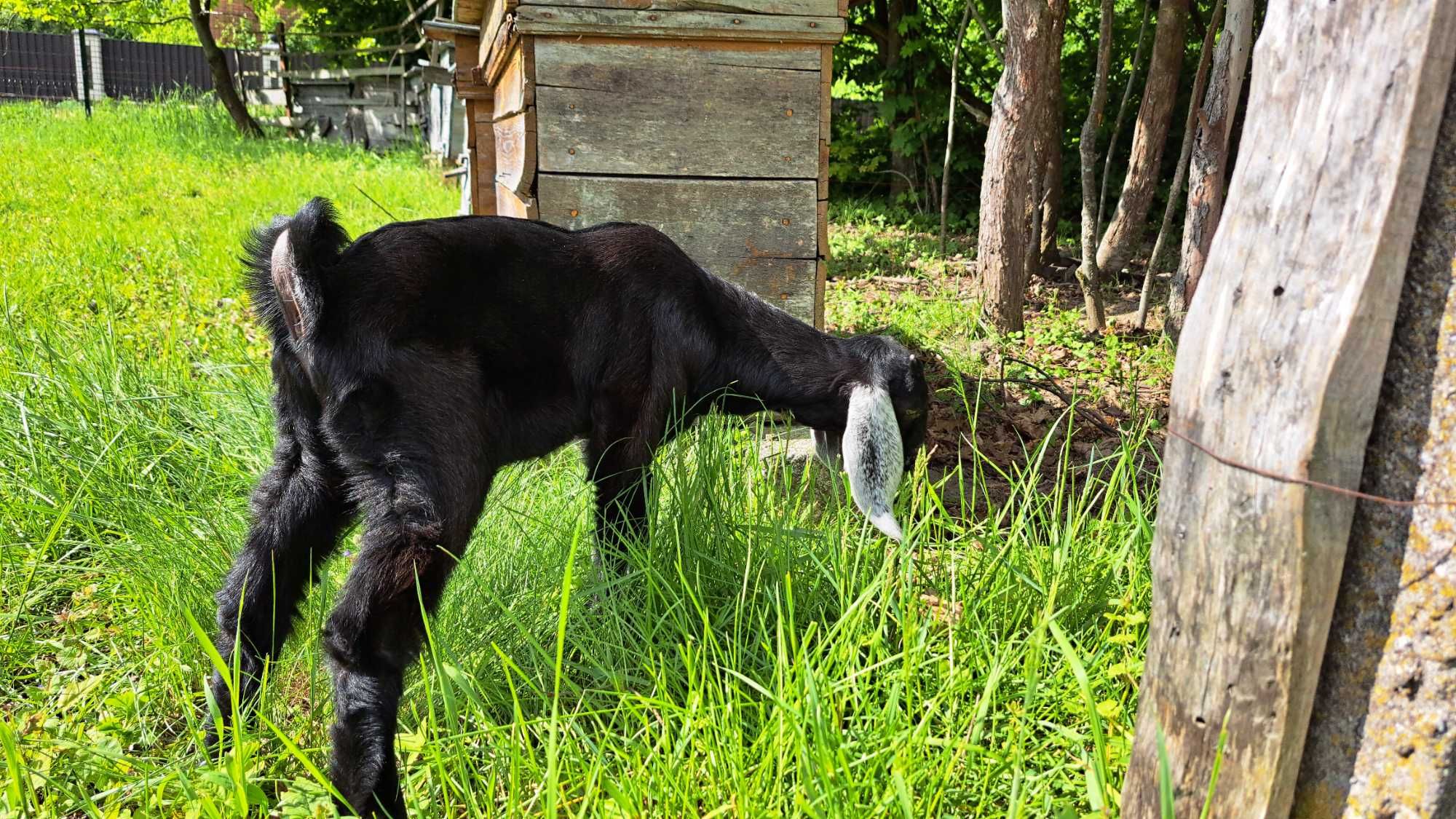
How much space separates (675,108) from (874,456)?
92.0 inches

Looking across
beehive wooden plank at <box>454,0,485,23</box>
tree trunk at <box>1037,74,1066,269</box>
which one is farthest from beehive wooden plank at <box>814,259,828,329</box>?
beehive wooden plank at <box>454,0,485,23</box>

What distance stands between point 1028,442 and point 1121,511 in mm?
2295

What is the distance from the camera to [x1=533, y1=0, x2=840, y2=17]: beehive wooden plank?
449cm

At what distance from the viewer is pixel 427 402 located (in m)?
2.60

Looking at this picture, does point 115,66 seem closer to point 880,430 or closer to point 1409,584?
point 880,430

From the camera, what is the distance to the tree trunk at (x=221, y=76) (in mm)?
15812

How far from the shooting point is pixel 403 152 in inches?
645

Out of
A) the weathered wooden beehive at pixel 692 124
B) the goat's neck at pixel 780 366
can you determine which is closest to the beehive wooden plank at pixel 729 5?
the weathered wooden beehive at pixel 692 124

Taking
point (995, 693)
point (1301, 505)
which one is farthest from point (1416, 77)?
point (995, 693)

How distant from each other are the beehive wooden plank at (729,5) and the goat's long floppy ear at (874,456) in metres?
2.14

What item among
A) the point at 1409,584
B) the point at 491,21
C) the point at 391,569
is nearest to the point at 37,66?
the point at 491,21

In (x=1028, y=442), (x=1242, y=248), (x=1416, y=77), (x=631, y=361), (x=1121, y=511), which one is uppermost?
(x=1416, y=77)

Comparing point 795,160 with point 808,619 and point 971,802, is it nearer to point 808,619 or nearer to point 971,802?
point 808,619

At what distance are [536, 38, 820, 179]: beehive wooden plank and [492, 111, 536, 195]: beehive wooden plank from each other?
0.05m
